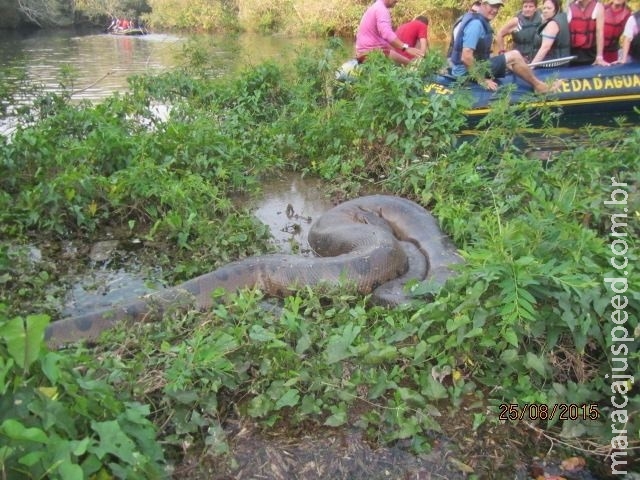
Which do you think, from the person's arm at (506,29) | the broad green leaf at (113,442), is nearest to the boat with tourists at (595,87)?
the person's arm at (506,29)

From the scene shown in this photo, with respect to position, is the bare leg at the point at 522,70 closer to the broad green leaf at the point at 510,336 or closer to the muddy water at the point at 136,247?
the muddy water at the point at 136,247

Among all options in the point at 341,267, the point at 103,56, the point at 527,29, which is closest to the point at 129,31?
the point at 103,56

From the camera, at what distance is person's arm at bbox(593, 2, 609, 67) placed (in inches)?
383

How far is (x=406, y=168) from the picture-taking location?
6.04 meters

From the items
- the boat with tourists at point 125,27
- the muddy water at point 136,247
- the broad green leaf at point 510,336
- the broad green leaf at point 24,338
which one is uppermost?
the boat with tourists at point 125,27

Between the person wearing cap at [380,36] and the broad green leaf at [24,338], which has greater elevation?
the person wearing cap at [380,36]

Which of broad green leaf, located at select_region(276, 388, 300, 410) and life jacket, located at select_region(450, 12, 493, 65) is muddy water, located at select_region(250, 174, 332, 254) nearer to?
broad green leaf, located at select_region(276, 388, 300, 410)

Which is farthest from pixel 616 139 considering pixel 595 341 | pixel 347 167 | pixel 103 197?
pixel 103 197

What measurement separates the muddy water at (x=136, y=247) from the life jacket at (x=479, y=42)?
4.06 meters

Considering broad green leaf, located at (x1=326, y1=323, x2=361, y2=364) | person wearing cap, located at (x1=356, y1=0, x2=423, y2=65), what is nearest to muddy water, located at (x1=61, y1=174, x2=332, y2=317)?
broad green leaf, located at (x1=326, y1=323, x2=361, y2=364)

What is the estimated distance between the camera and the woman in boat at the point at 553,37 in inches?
382

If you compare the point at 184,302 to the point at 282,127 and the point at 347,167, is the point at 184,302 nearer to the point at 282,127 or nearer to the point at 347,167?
the point at 347,167

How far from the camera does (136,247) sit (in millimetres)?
4875

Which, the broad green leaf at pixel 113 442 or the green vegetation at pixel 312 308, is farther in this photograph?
the green vegetation at pixel 312 308
